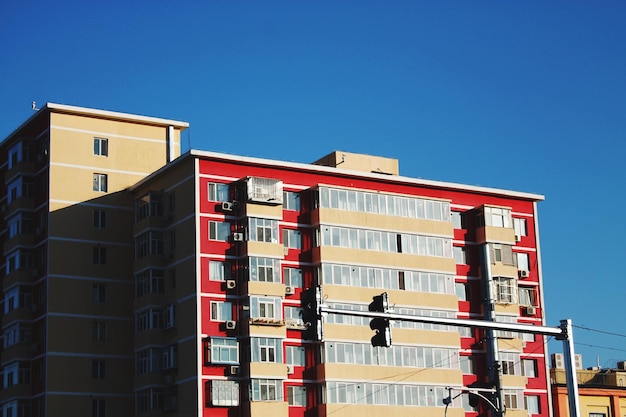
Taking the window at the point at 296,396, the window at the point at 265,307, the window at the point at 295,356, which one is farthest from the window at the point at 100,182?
the window at the point at 296,396

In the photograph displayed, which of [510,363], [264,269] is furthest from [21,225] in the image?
[510,363]

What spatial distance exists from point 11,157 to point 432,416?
3417cm

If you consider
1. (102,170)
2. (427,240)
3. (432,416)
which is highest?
(102,170)

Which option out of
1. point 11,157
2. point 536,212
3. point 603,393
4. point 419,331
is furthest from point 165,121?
point 603,393

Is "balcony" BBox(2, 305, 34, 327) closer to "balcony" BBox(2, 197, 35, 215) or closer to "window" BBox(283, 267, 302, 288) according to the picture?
"balcony" BBox(2, 197, 35, 215)

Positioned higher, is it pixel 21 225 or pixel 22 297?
pixel 21 225

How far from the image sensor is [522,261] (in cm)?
8188

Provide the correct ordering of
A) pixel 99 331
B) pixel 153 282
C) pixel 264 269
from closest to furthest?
pixel 264 269, pixel 153 282, pixel 99 331

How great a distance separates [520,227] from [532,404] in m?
12.8

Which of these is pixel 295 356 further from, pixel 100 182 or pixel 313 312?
pixel 313 312

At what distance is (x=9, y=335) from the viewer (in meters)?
76.4

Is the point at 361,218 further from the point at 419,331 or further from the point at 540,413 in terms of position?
the point at 540,413

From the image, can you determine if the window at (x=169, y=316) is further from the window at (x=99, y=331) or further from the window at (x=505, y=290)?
the window at (x=505, y=290)

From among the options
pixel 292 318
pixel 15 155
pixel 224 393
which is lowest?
pixel 224 393
